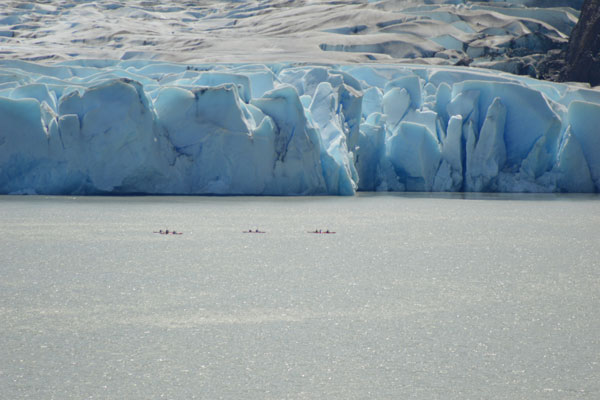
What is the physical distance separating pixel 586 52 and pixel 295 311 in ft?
80.3

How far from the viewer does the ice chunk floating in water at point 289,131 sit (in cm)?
1527

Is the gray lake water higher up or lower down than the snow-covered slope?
higher up

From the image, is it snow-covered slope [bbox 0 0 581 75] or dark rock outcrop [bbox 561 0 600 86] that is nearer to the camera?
snow-covered slope [bbox 0 0 581 75]

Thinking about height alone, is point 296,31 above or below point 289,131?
below

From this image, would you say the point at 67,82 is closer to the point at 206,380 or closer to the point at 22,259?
the point at 22,259

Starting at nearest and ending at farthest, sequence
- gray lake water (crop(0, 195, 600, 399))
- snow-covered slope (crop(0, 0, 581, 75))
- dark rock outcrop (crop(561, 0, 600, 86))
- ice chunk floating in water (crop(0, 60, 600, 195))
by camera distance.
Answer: gray lake water (crop(0, 195, 600, 399)), ice chunk floating in water (crop(0, 60, 600, 195)), snow-covered slope (crop(0, 0, 581, 75)), dark rock outcrop (crop(561, 0, 600, 86))

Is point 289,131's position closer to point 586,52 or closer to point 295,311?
point 295,311

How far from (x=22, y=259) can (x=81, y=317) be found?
268 centimetres

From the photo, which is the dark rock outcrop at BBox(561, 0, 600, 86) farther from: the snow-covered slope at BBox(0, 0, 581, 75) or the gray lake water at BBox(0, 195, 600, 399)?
the gray lake water at BBox(0, 195, 600, 399)

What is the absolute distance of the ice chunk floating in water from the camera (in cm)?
1527

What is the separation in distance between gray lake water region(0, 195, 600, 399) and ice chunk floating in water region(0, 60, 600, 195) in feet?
13.0

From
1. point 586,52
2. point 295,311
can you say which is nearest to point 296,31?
point 586,52

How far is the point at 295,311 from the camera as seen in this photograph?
5.95 meters

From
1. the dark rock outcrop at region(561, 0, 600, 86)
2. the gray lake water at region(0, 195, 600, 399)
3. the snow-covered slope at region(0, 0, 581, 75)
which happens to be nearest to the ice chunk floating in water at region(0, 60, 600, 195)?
the gray lake water at region(0, 195, 600, 399)
